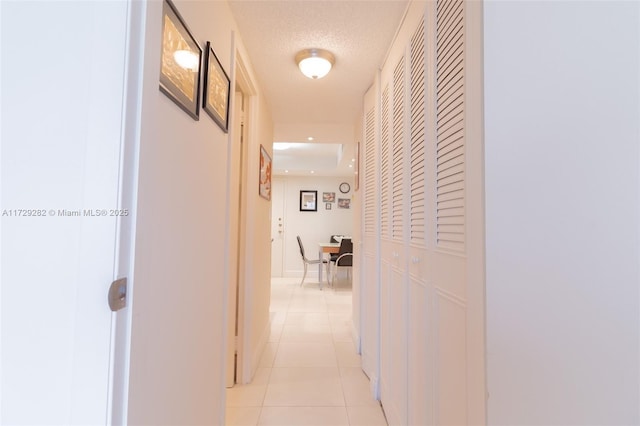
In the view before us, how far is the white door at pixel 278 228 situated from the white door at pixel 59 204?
555cm

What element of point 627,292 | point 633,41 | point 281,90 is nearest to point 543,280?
point 627,292

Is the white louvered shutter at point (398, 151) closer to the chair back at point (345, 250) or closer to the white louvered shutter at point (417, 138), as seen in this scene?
the white louvered shutter at point (417, 138)

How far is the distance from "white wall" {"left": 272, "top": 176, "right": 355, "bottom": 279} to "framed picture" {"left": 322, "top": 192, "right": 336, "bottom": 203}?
6cm

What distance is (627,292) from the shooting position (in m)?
0.59

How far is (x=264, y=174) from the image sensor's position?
8.11 ft

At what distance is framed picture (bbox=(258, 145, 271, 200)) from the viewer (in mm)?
2329

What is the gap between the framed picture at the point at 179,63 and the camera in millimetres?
777

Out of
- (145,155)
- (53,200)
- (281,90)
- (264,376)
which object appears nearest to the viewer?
(53,200)

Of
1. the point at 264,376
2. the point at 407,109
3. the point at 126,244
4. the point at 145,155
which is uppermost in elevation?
the point at 407,109

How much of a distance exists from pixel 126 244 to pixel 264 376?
184 cm

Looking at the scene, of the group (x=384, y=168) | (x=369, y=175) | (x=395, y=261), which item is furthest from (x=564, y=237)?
(x=369, y=175)

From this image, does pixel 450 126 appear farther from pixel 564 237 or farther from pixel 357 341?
pixel 357 341

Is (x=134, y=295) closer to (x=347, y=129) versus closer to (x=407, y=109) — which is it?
(x=407, y=109)

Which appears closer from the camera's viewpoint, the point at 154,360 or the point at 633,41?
the point at 633,41
